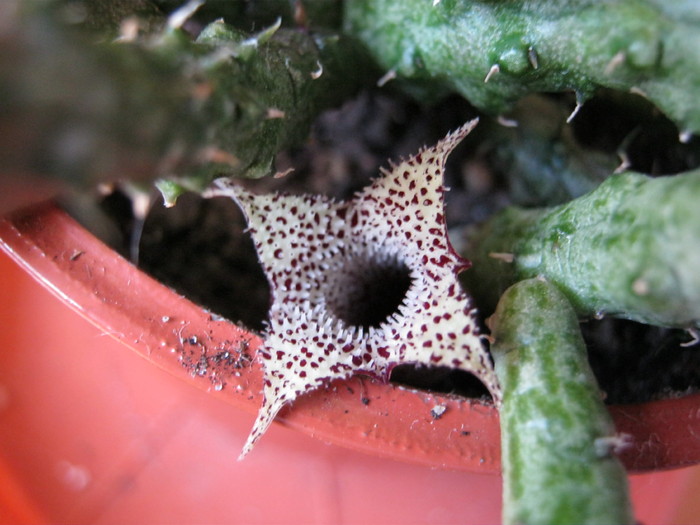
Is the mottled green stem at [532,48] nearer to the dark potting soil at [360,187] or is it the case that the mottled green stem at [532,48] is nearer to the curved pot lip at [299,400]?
the dark potting soil at [360,187]

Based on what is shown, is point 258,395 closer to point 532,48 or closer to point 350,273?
point 350,273

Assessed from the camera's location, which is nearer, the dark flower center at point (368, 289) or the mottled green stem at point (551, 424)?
the mottled green stem at point (551, 424)

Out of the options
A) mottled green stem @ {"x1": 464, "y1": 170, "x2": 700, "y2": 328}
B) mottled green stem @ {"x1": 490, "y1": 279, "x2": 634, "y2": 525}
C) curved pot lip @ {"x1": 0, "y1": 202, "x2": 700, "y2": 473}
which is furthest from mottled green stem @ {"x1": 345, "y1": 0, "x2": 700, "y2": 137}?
curved pot lip @ {"x1": 0, "y1": 202, "x2": 700, "y2": 473}

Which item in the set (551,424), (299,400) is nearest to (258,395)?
(299,400)

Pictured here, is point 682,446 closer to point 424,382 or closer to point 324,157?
point 424,382

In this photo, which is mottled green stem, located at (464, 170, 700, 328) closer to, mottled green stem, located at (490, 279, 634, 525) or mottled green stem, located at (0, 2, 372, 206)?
mottled green stem, located at (490, 279, 634, 525)

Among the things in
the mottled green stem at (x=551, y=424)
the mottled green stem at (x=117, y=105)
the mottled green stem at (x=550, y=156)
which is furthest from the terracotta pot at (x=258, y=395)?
the mottled green stem at (x=550, y=156)
